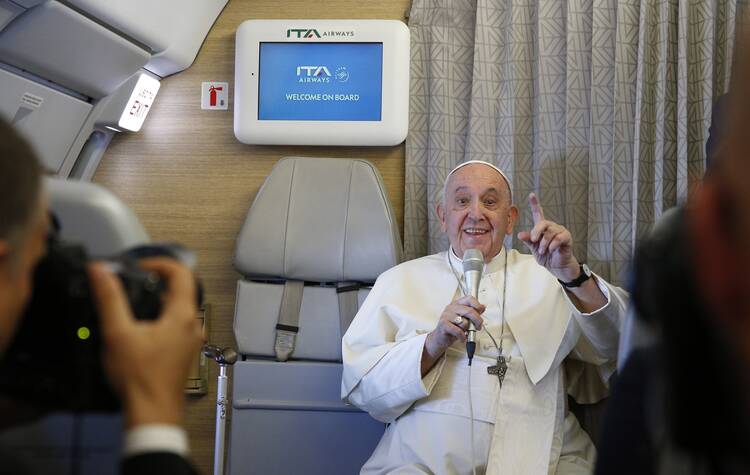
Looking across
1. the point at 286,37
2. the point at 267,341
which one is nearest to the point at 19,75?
the point at 286,37

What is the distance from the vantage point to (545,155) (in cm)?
319

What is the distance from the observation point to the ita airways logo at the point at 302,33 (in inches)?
132

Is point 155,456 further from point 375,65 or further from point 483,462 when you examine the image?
point 375,65

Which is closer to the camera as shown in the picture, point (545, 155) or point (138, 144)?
point (545, 155)

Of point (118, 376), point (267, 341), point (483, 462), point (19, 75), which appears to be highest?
point (19, 75)

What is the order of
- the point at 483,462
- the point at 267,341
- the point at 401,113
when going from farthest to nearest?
the point at 401,113, the point at 267,341, the point at 483,462

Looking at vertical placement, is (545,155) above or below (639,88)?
below

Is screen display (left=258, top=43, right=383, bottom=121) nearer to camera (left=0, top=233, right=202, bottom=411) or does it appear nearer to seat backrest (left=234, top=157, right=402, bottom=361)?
seat backrest (left=234, top=157, right=402, bottom=361)

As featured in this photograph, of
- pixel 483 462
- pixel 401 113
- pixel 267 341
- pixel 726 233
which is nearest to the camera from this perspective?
pixel 726 233

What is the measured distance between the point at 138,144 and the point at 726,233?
10.7 ft

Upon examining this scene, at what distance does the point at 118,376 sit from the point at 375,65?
2685 mm

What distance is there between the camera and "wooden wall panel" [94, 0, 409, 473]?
3.46m

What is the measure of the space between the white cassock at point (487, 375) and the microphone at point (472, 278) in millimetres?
221

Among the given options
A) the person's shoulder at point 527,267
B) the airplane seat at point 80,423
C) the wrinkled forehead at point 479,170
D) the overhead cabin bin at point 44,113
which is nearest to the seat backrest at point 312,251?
the wrinkled forehead at point 479,170
